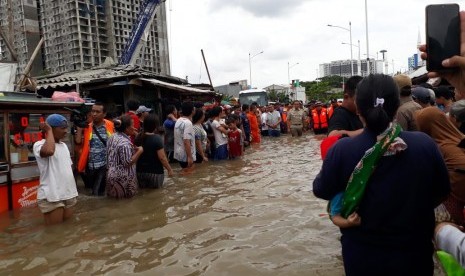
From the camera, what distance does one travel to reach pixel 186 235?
16.5ft

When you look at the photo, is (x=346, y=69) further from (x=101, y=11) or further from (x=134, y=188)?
(x=134, y=188)

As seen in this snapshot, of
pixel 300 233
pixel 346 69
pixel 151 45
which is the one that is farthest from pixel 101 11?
pixel 346 69

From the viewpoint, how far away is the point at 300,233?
4.95 meters

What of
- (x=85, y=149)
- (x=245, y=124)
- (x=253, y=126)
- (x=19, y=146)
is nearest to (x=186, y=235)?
(x=85, y=149)

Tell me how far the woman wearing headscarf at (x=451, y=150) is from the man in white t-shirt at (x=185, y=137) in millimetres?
5277

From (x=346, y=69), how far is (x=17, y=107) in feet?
375

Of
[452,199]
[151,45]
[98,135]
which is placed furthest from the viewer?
[151,45]

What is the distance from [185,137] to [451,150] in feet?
18.4

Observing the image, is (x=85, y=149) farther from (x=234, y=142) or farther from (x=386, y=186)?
(x=386, y=186)

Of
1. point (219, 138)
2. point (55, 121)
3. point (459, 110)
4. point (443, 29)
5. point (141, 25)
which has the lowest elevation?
point (219, 138)

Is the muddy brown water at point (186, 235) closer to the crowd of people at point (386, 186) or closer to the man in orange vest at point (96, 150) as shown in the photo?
the man in orange vest at point (96, 150)

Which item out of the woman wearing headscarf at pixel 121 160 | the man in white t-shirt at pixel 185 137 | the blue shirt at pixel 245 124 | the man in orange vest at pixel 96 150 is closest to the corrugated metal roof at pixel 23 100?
the man in orange vest at pixel 96 150

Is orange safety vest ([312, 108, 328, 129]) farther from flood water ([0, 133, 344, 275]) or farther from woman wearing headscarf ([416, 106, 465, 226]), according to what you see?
woman wearing headscarf ([416, 106, 465, 226])

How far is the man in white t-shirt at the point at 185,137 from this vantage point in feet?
26.9
